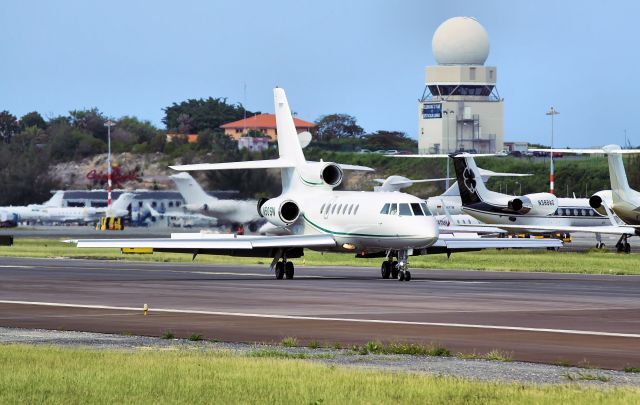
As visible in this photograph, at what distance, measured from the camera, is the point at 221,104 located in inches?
7623

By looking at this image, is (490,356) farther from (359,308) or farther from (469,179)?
(469,179)

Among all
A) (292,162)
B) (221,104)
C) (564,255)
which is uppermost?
(221,104)

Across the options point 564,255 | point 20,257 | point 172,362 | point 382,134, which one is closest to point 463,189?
point 564,255

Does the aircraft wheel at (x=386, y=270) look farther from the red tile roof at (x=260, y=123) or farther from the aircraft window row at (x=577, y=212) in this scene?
the red tile roof at (x=260, y=123)

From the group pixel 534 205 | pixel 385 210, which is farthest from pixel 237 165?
pixel 534 205

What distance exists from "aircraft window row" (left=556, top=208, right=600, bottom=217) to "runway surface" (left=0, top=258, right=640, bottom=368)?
35.4m

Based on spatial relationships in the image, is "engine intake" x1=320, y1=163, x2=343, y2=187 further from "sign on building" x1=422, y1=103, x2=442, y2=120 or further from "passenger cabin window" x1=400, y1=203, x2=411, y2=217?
"sign on building" x1=422, y1=103, x2=442, y2=120

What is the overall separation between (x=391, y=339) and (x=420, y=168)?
415ft

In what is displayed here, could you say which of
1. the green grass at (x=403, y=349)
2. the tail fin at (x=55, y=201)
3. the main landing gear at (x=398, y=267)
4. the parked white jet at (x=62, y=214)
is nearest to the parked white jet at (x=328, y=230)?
the main landing gear at (x=398, y=267)

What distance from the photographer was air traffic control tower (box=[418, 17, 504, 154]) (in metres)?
156

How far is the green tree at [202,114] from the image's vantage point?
190 metres

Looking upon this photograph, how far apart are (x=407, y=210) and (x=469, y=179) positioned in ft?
123

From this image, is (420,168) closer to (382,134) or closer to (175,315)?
(382,134)

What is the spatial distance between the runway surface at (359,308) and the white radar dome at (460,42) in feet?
342
